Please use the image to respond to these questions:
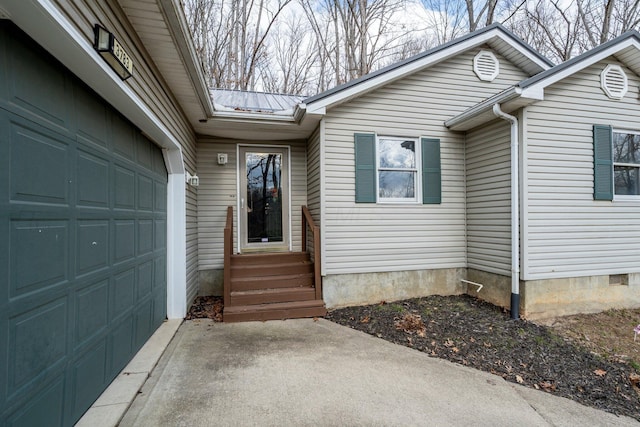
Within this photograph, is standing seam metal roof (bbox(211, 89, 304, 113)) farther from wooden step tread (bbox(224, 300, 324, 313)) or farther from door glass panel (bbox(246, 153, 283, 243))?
wooden step tread (bbox(224, 300, 324, 313))

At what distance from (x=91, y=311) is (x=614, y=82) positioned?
751cm

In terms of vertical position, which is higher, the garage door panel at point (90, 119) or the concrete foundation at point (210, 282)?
the garage door panel at point (90, 119)

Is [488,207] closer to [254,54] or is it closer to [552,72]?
[552,72]

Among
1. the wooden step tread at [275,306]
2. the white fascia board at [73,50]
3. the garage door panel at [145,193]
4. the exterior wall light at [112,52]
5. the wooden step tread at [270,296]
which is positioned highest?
the exterior wall light at [112,52]

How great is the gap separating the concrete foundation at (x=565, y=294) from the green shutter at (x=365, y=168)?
7.63 ft

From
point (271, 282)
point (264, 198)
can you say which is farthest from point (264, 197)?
point (271, 282)

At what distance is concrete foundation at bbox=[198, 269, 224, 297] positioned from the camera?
547cm

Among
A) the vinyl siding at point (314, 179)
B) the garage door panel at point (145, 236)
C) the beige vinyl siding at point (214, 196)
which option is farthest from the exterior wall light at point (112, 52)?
the beige vinyl siding at point (214, 196)

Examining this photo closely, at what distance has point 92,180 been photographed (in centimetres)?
228

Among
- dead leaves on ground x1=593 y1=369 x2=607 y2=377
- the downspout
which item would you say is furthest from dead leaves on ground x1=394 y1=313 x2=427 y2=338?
dead leaves on ground x1=593 y1=369 x2=607 y2=377

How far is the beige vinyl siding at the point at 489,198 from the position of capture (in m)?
4.66

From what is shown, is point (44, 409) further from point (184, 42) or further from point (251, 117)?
point (251, 117)

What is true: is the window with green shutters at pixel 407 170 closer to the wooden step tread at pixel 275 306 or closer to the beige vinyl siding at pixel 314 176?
the beige vinyl siding at pixel 314 176

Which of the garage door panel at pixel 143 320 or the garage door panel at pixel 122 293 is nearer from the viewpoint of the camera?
the garage door panel at pixel 122 293
